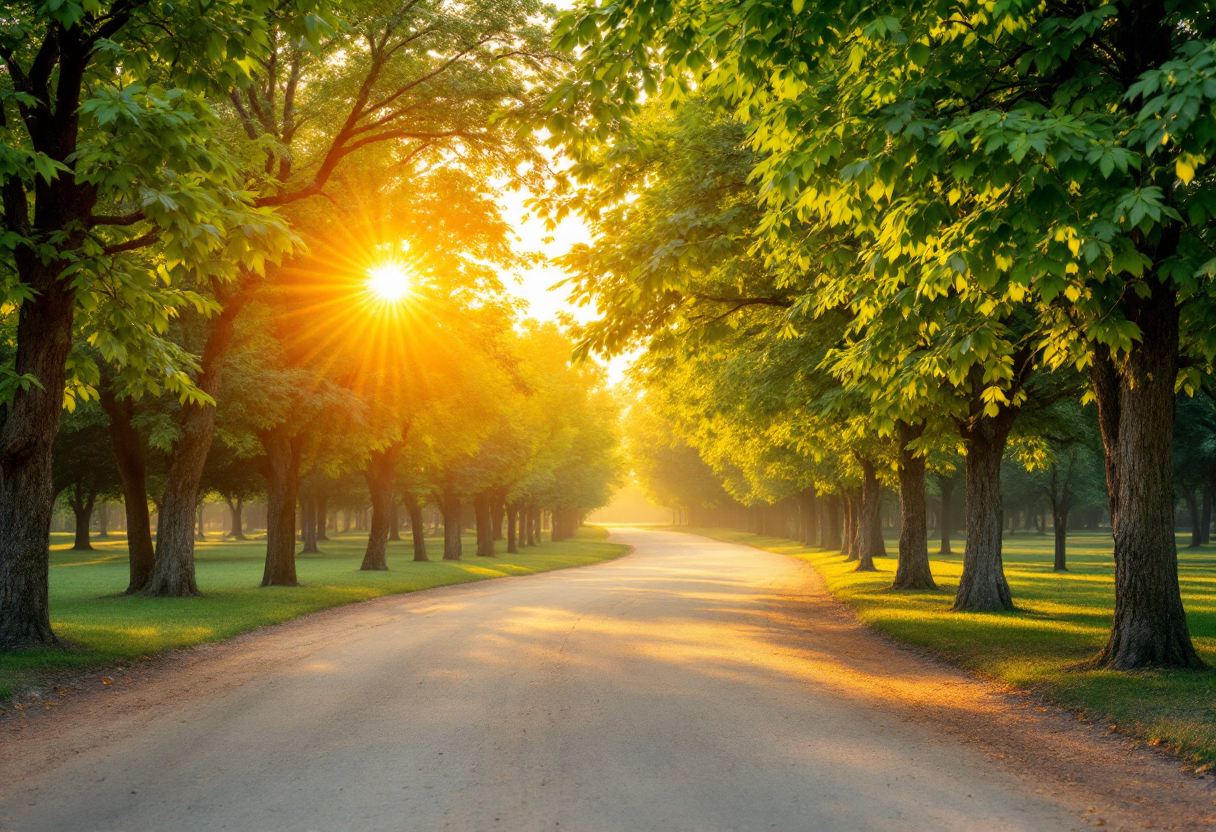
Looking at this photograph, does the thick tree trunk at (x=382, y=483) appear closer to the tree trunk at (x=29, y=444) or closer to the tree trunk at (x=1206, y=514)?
the tree trunk at (x=29, y=444)

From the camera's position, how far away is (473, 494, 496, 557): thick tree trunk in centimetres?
4200

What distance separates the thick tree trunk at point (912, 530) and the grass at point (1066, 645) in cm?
62

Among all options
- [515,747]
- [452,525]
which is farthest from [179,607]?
[452,525]

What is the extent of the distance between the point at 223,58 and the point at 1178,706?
11.3 meters

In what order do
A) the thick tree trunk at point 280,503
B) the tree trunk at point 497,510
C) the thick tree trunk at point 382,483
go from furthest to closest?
the tree trunk at point 497,510
the thick tree trunk at point 382,483
the thick tree trunk at point 280,503

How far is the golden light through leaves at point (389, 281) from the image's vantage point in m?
22.7

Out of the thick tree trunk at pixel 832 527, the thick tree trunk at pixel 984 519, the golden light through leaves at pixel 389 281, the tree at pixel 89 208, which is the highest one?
the golden light through leaves at pixel 389 281

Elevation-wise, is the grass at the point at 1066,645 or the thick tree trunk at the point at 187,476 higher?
the thick tree trunk at the point at 187,476

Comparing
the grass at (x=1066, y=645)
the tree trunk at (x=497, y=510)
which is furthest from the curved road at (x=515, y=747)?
the tree trunk at (x=497, y=510)

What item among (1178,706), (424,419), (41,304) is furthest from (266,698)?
(424,419)

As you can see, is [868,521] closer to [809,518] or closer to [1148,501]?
[1148,501]

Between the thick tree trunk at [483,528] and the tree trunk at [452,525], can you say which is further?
the thick tree trunk at [483,528]

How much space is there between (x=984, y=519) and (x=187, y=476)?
17229 millimetres

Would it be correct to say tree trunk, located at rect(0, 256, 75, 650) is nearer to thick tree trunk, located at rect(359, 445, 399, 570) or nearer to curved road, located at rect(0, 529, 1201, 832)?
curved road, located at rect(0, 529, 1201, 832)
